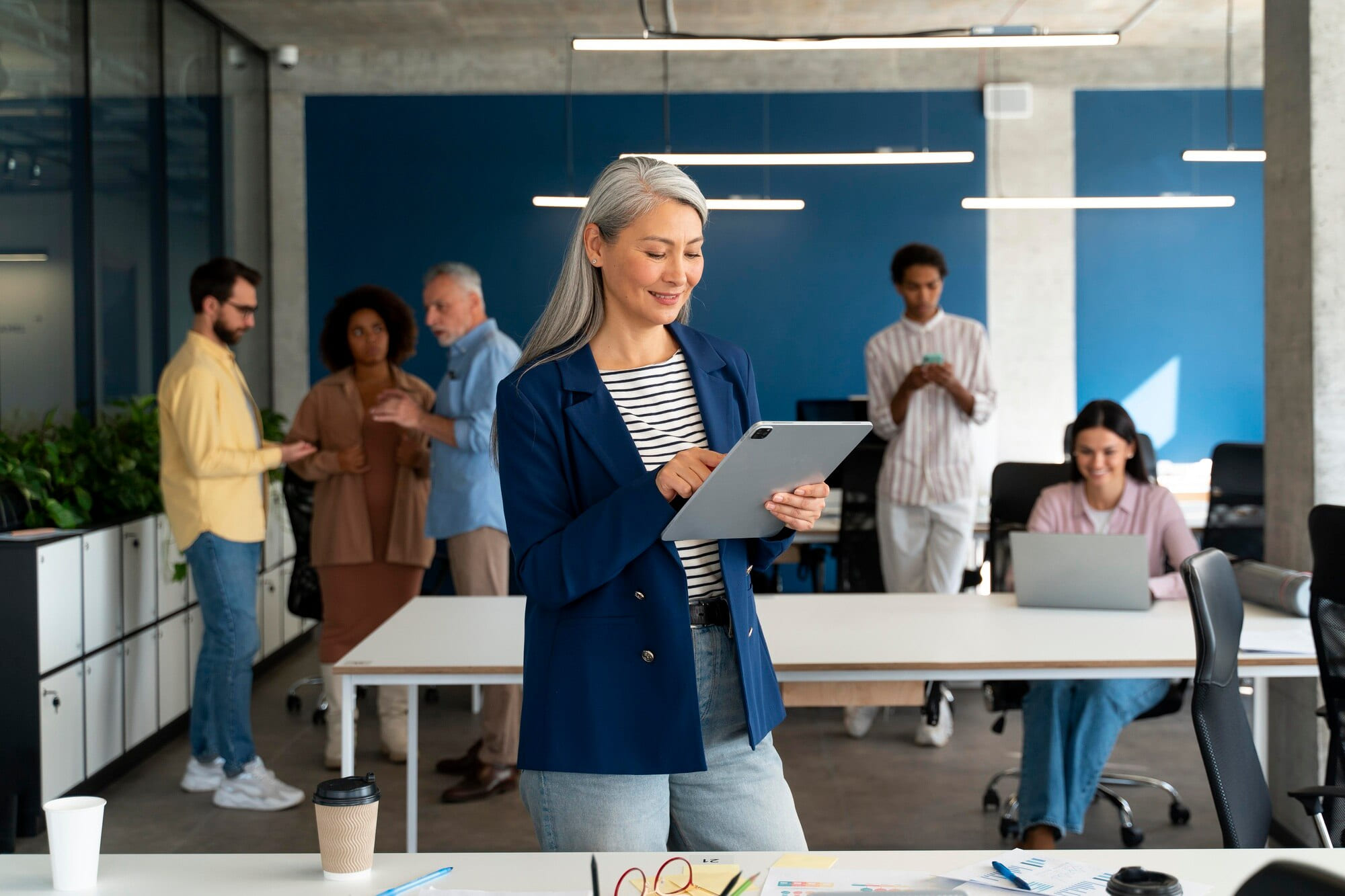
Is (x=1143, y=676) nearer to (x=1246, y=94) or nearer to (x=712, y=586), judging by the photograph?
(x=712, y=586)

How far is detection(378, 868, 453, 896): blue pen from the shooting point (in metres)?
1.45

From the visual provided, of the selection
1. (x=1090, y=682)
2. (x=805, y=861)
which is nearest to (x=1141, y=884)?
(x=805, y=861)

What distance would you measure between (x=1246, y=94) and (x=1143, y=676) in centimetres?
708

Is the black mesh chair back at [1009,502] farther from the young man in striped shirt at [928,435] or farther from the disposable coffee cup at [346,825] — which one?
the disposable coffee cup at [346,825]

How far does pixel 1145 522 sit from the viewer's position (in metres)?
3.61

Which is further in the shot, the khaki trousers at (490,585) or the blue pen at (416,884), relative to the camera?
the khaki trousers at (490,585)

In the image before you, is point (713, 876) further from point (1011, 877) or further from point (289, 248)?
point (289, 248)

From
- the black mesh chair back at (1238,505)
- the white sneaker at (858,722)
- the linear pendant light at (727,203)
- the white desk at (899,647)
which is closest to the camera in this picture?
the white desk at (899,647)

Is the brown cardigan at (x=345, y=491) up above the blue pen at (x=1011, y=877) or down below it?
above

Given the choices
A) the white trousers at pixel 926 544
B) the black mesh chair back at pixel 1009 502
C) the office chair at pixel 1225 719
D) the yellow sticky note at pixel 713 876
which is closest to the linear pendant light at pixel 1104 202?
the white trousers at pixel 926 544

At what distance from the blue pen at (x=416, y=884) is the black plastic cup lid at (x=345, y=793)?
11cm

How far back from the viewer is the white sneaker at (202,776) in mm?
4312

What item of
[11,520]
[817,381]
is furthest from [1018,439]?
[11,520]

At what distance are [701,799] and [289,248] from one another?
24.9 feet
